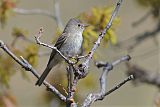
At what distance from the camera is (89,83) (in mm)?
6719

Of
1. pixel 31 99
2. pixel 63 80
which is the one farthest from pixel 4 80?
pixel 31 99

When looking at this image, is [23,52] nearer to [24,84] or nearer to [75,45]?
[75,45]

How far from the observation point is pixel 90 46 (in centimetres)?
538

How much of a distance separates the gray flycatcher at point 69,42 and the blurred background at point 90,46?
0.29ft

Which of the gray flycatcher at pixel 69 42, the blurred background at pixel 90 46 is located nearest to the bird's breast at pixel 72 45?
the gray flycatcher at pixel 69 42

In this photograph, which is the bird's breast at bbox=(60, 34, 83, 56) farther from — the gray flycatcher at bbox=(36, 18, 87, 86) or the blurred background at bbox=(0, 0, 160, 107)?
the blurred background at bbox=(0, 0, 160, 107)

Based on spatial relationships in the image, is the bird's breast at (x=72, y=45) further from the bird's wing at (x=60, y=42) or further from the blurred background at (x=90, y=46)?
the blurred background at (x=90, y=46)

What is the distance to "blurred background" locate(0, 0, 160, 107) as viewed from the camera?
222 inches

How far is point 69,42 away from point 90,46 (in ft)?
1.84

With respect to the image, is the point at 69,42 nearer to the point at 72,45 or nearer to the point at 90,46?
the point at 72,45

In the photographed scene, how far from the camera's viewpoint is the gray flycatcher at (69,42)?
5.66 meters

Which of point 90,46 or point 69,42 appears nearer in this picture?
point 90,46

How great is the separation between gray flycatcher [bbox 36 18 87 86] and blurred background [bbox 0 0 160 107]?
9 cm

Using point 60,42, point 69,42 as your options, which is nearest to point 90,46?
point 60,42
